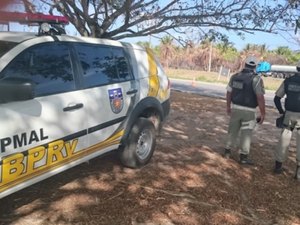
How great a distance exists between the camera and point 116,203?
444 centimetres

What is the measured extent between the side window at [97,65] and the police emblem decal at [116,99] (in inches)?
5.2

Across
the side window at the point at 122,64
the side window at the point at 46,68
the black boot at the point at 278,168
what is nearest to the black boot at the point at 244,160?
the black boot at the point at 278,168

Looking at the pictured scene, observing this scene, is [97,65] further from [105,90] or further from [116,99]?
[116,99]

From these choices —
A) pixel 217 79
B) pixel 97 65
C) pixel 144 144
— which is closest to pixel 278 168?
pixel 144 144

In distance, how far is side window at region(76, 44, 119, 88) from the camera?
176 inches

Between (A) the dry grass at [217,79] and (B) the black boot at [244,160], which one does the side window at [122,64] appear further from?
(A) the dry grass at [217,79]

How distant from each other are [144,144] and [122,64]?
121cm

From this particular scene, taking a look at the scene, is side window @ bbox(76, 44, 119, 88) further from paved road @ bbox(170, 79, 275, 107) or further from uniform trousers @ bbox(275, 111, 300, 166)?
paved road @ bbox(170, 79, 275, 107)

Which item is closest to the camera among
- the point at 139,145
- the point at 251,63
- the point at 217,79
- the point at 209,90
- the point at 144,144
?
the point at 139,145

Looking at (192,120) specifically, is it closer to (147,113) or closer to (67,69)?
(147,113)

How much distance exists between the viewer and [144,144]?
5727 millimetres

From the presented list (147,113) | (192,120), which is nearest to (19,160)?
(147,113)

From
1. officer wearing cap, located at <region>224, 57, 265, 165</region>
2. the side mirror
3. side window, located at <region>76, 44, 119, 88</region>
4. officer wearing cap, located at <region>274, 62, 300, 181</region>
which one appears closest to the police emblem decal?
side window, located at <region>76, 44, 119, 88</region>

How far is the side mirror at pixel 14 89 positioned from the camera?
3.30 m
